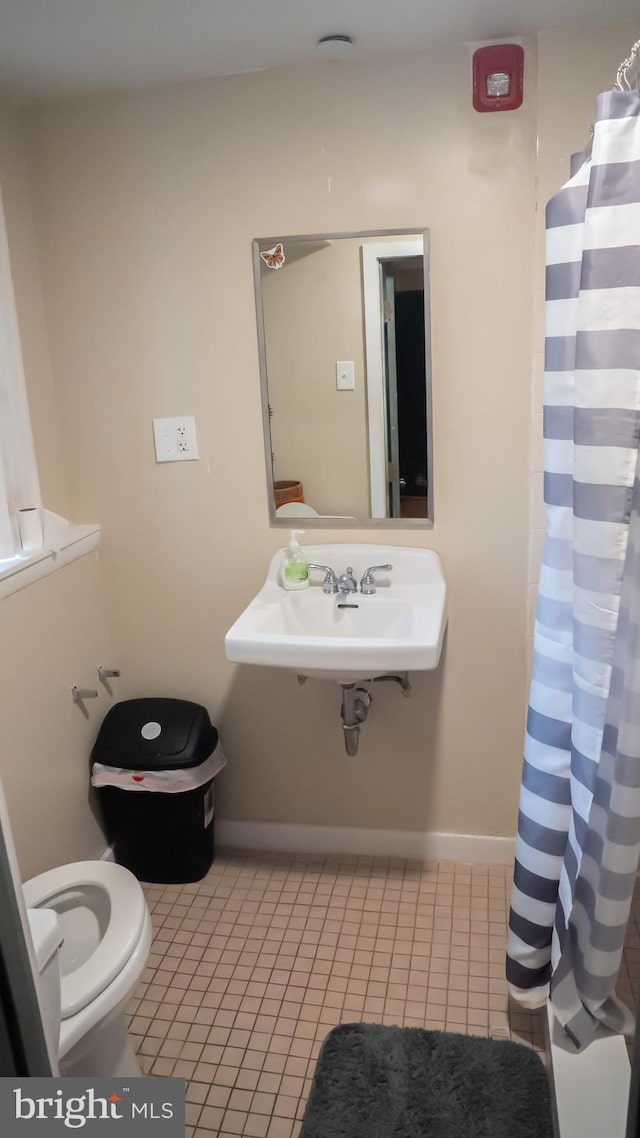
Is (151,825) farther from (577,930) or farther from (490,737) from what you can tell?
(577,930)

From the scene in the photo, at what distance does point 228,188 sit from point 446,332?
66 cm

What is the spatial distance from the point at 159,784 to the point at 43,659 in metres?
0.50

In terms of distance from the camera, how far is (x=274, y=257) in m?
2.08

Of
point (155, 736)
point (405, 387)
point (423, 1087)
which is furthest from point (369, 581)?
point (423, 1087)

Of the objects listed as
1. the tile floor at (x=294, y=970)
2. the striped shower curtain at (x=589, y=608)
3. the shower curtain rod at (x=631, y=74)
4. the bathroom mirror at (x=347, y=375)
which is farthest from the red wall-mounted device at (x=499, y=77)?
the tile floor at (x=294, y=970)

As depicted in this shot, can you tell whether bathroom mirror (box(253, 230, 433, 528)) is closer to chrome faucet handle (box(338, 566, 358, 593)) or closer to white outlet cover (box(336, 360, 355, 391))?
white outlet cover (box(336, 360, 355, 391))

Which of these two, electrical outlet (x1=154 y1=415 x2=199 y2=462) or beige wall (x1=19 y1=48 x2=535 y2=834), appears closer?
beige wall (x1=19 y1=48 x2=535 y2=834)

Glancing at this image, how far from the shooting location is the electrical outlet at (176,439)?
2236 mm

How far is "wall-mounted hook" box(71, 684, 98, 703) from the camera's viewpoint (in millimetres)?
2215

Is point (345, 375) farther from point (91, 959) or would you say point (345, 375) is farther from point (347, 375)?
point (91, 959)

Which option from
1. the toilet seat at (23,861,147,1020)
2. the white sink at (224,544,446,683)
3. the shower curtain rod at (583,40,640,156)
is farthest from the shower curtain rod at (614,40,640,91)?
the toilet seat at (23,861,147,1020)

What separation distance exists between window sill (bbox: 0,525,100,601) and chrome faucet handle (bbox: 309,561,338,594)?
0.63m

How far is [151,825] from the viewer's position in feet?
7.70

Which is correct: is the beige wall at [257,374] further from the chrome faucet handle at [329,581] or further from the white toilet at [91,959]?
the white toilet at [91,959]
